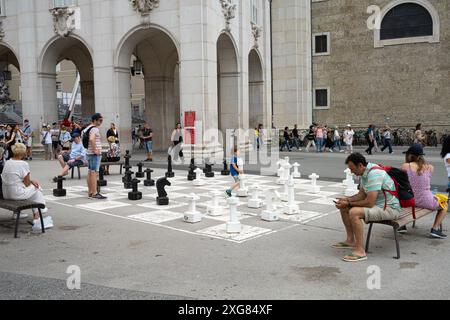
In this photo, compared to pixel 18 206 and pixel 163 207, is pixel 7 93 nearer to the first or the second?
pixel 163 207

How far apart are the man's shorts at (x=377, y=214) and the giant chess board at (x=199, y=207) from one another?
1881mm

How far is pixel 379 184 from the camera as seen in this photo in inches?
255

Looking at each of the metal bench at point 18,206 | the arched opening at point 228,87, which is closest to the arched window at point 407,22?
the arched opening at point 228,87

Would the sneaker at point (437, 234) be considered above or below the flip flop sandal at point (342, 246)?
above

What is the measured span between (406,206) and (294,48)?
26.1m

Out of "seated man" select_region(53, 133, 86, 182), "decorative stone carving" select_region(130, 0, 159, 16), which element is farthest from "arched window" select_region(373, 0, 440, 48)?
"seated man" select_region(53, 133, 86, 182)

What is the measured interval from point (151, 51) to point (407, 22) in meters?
17.3

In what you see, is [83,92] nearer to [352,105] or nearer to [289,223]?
[352,105]

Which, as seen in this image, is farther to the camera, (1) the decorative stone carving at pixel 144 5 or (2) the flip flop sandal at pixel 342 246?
(1) the decorative stone carving at pixel 144 5

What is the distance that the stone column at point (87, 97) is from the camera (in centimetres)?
2936

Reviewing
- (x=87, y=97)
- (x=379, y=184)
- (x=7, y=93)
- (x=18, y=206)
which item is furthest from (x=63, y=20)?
(x=7, y=93)

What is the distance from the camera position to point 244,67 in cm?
2438

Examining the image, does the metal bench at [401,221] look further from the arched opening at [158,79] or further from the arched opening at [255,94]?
the arched opening at [255,94]

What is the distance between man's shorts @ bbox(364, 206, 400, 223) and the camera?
21.1 ft
